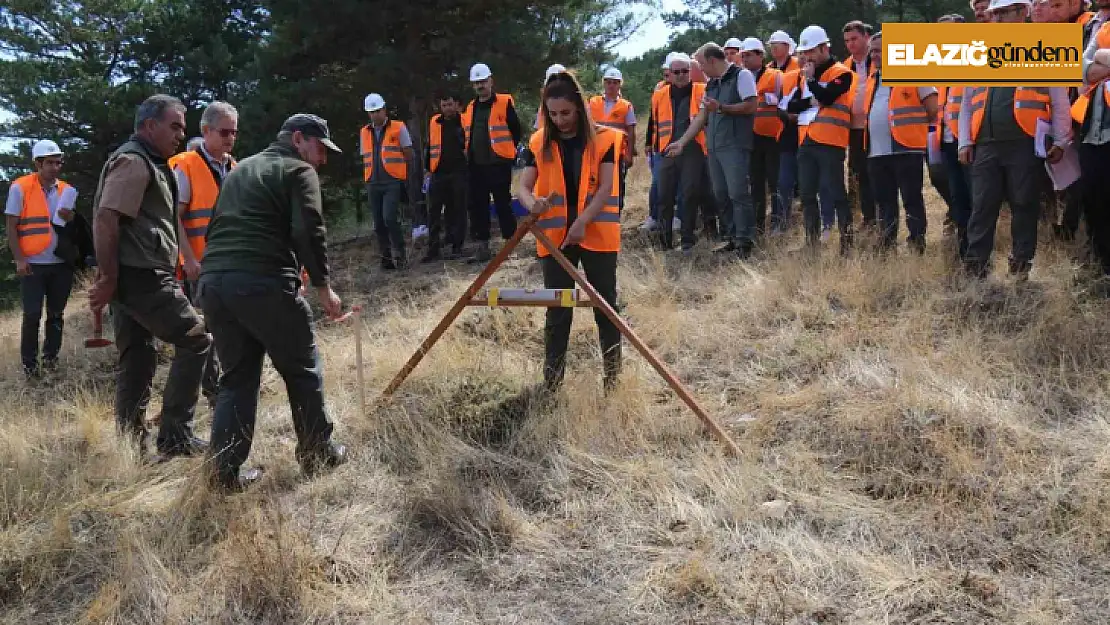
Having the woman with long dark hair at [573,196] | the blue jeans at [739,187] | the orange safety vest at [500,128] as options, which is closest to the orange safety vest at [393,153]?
the orange safety vest at [500,128]

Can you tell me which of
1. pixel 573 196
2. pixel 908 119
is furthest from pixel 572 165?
pixel 908 119

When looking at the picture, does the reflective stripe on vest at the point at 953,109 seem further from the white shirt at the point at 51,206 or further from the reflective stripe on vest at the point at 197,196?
the white shirt at the point at 51,206

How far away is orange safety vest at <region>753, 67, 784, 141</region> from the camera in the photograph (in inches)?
308

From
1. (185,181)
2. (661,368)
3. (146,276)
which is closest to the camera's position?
(661,368)

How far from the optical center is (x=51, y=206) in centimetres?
723

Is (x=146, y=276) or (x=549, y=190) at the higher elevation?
(x=549, y=190)

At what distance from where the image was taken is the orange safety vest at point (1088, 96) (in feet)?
16.0

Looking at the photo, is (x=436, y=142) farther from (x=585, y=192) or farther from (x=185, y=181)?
(x=585, y=192)

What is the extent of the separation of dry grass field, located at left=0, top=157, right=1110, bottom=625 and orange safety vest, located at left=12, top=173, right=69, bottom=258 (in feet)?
8.22

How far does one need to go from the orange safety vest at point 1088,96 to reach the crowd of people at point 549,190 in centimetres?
2

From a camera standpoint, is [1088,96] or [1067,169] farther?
[1067,169]

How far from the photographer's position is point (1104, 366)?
4.19 m

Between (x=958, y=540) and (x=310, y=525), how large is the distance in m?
2.74

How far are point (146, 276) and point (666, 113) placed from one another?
5.21 metres
